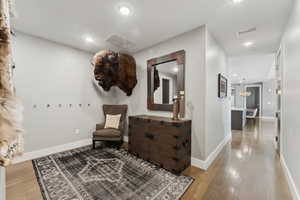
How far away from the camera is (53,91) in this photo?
9.66 ft

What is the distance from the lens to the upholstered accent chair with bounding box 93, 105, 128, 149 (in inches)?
Result: 120

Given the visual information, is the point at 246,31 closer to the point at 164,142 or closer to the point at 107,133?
the point at 164,142

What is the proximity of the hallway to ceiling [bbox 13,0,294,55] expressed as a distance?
2518 mm

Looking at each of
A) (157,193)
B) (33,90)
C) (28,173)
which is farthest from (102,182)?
(33,90)

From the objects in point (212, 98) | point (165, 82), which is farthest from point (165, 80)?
point (212, 98)

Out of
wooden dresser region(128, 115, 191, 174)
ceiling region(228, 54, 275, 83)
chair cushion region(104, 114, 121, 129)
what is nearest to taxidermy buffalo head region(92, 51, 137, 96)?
chair cushion region(104, 114, 121, 129)

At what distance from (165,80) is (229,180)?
208cm

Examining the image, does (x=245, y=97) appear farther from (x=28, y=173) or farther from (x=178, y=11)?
(x=28, y=173)

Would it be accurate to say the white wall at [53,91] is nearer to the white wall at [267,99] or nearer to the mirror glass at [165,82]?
the mirror glass at [165,82]

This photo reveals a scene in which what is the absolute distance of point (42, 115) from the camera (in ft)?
9.14

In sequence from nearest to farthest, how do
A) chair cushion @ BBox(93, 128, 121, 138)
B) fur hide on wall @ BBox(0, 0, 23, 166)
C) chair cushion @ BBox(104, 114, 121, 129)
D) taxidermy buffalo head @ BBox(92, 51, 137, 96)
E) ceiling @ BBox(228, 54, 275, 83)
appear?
fur hide on wall @ BBox(0, 0, 23, 166)
chair cushion @ BBox(93, 128, 121, 138)
taxidermy buffalo head @ BBox(92, 51, 137, 96)
chair cushion @ BBox(104, 114, 121, 129)
ceiling @ BBox(228, 54, 275, 83)

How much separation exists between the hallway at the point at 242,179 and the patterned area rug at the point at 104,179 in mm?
236

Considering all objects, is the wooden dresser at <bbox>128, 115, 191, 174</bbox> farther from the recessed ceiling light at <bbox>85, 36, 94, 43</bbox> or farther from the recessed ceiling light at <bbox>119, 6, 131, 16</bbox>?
the recessed ceiling light at <bbox>85, 36, 94, 43</bbox>

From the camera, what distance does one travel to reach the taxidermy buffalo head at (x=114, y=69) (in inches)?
126
